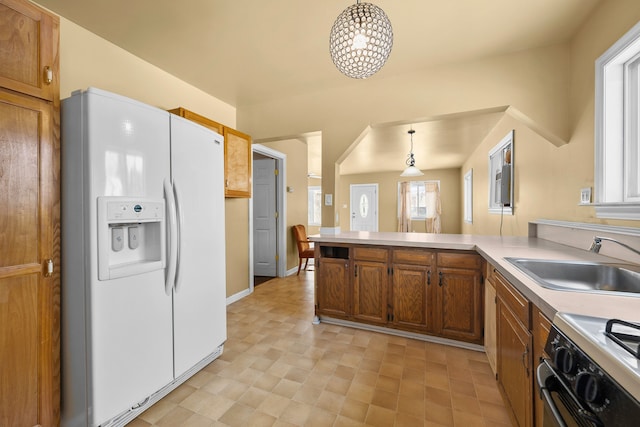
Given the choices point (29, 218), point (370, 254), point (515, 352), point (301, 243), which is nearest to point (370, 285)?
point (370, 254)

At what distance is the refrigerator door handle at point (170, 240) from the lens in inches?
64.1

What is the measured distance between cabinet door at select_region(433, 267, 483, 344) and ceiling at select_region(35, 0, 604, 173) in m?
1.50

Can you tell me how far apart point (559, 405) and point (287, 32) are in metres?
2.42

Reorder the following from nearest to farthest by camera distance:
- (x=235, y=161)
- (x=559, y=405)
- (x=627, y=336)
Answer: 1. (x=627, y=336)
2. (x=559, y=405)
3. (x=235, y=161)

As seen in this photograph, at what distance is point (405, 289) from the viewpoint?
7.88 ft

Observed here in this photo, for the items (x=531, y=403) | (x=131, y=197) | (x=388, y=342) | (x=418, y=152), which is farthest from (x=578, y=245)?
(x=418, y=152)

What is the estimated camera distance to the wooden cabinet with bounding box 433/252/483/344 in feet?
7.14

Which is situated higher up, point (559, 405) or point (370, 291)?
point (559, 405)

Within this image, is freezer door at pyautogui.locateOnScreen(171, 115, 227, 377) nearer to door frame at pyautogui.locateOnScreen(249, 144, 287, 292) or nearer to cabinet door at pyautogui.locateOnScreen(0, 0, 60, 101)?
cabinet door at pyautogui.locateOnScreen(0, 0, 60, 101)

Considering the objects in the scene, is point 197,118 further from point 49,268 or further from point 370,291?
point 370,291

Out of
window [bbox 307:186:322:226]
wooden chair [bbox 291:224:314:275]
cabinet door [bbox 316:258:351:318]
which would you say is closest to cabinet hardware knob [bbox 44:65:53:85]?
cabinet door [bbox 316:258:351:318]

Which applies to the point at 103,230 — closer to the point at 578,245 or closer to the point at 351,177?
the point at 578,245

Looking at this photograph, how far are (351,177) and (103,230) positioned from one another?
8.21 meters

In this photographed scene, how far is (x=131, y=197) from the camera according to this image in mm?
1443
